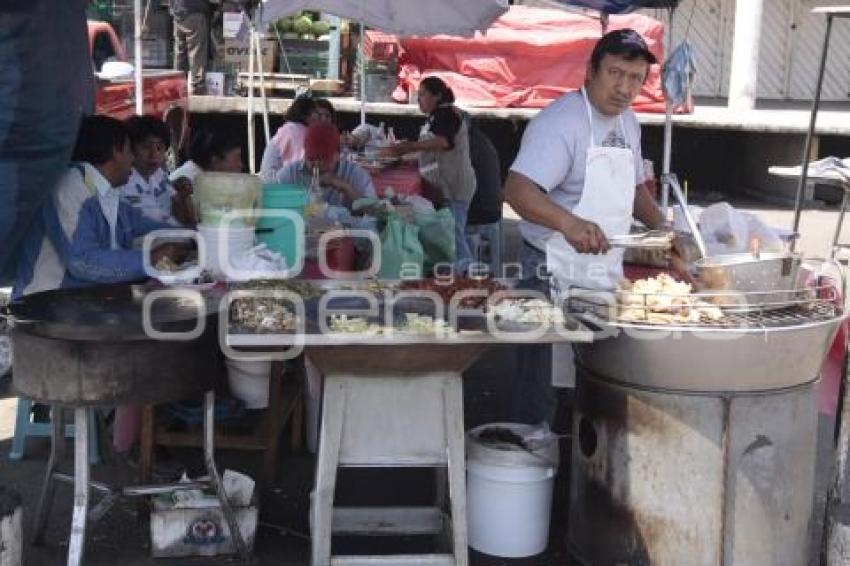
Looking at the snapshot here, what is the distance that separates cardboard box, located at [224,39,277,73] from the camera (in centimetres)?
1172

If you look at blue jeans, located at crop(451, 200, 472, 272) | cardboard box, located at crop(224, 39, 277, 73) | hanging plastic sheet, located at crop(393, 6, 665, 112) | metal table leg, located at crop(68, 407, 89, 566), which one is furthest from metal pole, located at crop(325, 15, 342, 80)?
metal table leg, located at crop(68, 407, 89, 566)

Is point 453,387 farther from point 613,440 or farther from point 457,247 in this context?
point 457,247

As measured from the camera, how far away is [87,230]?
3.81 m

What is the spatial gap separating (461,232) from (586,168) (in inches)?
137

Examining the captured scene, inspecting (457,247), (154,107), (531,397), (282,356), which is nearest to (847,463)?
(531,397)

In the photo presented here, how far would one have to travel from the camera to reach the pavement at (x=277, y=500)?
3791 millimetres

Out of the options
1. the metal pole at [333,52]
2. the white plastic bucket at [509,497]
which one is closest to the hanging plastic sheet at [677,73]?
the white plastic bucket at [509,497]

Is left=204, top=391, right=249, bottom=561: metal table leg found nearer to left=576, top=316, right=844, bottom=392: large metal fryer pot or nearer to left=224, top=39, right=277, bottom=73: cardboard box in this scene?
left=576, top=316, right=844, bottom=392: large metal fryer pot

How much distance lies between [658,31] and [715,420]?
1052cm

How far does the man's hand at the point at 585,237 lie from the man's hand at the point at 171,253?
5.17 ft

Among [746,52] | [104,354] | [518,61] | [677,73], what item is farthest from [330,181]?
[746,52]

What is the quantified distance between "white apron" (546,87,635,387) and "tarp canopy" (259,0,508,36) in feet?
17.2

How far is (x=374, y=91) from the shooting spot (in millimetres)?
12516

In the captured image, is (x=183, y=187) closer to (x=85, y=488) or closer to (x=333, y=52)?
(x=85, y=488)
